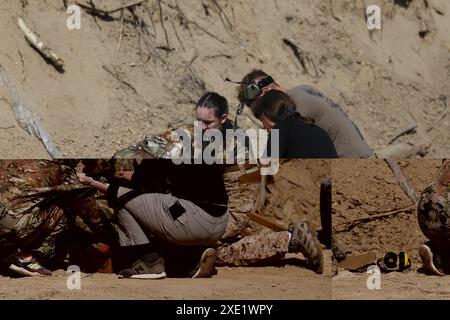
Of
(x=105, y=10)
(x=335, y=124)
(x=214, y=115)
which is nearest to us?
(x=214, y=115)

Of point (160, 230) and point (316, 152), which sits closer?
point (160, 230)

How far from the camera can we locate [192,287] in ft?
29.9

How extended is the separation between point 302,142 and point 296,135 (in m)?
0.10

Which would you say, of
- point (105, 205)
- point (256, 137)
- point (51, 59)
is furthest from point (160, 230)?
point (51, 59)

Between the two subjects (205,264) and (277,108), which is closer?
(205,264)

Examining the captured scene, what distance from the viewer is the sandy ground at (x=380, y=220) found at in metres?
9.49

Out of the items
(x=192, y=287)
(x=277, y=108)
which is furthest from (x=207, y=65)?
(x=192, y=287)

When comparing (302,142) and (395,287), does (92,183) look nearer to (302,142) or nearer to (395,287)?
(302,142)

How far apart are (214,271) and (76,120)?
5236mm

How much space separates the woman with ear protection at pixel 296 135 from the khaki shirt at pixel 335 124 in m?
0.37

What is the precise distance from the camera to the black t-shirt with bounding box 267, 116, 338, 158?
10469mm

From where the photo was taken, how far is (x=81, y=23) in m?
15.1

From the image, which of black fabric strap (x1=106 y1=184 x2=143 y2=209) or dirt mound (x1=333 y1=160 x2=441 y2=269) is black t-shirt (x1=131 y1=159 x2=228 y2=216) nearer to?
black fabric strap (x1=106 y1=184 x2=143 y2=209)
